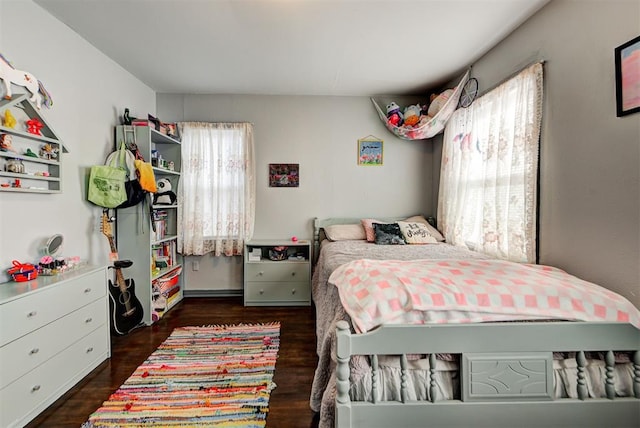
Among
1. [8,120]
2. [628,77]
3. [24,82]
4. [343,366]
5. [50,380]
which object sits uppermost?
[24,82]

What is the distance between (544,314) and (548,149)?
4.10 ft

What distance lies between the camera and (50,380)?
1.63m

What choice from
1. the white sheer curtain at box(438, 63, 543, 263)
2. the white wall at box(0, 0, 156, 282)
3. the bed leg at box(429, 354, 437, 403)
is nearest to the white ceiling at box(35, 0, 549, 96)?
the white wall at box(0, 0, 156, 282)

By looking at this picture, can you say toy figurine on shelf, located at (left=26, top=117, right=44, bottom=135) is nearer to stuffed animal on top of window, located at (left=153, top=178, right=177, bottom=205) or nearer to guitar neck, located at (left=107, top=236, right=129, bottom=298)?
guitar neck, located at (left=107, top=236, right=129, bottom=298)

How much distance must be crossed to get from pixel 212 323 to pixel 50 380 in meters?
1.26

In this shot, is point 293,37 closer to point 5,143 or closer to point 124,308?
point 5,143

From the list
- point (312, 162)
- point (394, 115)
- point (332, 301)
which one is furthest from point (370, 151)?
point (332, 301)

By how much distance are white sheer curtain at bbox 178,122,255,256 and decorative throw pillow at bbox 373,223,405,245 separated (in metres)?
1.47

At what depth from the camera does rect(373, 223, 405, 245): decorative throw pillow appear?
302 centimetres

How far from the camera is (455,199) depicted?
2906 mm

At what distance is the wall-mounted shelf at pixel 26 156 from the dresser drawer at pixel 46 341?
824 mm

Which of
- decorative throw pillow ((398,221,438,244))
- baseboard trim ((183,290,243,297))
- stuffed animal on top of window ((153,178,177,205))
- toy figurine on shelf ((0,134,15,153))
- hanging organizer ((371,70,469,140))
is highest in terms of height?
hanging organizer ((371,70,469,140))

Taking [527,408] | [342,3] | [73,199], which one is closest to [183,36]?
[342,3]

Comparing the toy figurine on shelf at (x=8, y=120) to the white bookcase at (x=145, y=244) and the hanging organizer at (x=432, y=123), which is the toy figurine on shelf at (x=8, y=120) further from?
the hanging organizer at (x=432, y=123)
